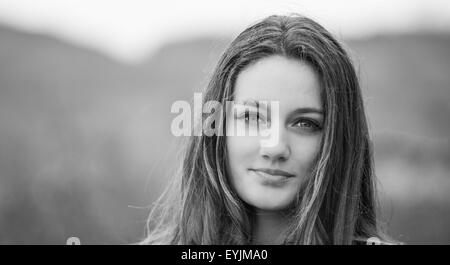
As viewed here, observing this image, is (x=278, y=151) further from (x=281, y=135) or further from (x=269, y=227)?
(x=269, y=227)

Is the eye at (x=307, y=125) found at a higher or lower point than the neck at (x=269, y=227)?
higher

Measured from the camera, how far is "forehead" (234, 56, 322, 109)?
131cm

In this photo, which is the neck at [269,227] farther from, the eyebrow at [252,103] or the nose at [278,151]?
the eyebrow at [252,103]

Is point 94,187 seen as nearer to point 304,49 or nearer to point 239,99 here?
point 239,99

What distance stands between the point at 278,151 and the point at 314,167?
0.42 ft

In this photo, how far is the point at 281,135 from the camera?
51.0 inches

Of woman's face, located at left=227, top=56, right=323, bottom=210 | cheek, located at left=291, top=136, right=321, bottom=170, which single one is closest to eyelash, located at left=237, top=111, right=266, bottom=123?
woman's face, located at left=227, top=56, right=323, bottom=210

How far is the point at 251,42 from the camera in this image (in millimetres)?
1416

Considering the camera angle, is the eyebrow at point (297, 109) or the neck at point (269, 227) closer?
the eyebrow at point (297, 109)

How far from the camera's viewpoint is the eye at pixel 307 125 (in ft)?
4.35

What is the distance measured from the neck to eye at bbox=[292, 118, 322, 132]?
25cm

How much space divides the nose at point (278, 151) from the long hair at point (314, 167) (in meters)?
0.10

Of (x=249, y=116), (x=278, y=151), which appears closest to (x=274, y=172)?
(x=278, y=151)

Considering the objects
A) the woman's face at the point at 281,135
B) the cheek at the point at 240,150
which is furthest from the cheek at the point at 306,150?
the cheek at the point at 240,150
